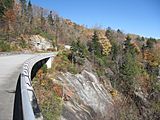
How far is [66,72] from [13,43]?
29.9 meters

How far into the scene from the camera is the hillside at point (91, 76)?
3429 cm

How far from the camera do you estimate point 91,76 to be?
54.5 metres

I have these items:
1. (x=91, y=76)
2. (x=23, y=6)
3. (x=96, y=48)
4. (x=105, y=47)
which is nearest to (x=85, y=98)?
(x=91, y=76)

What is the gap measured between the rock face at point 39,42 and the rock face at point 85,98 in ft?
118

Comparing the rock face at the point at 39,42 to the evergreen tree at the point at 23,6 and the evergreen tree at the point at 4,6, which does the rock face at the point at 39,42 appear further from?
the evergreen tree at the point at 23,6

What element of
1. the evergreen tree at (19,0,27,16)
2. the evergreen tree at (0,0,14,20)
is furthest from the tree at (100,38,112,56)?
the evergreen tree at (19,0,27,16)

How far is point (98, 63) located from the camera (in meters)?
71.7

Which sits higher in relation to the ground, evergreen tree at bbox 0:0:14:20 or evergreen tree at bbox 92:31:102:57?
evergreen tree at bbox 0:0:14:20

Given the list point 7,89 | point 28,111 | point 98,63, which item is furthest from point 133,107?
point 28,111

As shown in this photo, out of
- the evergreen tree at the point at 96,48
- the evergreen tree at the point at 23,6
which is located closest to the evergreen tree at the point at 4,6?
the evergreen tree at the point at 96,48

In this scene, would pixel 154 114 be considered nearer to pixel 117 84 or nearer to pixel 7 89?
pixel 117 84

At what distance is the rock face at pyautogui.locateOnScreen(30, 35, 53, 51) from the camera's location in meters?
86.8

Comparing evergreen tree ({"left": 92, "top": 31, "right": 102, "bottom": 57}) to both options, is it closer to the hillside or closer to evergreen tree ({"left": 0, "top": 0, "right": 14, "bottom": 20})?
the hillside

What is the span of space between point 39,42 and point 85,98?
168 feet
